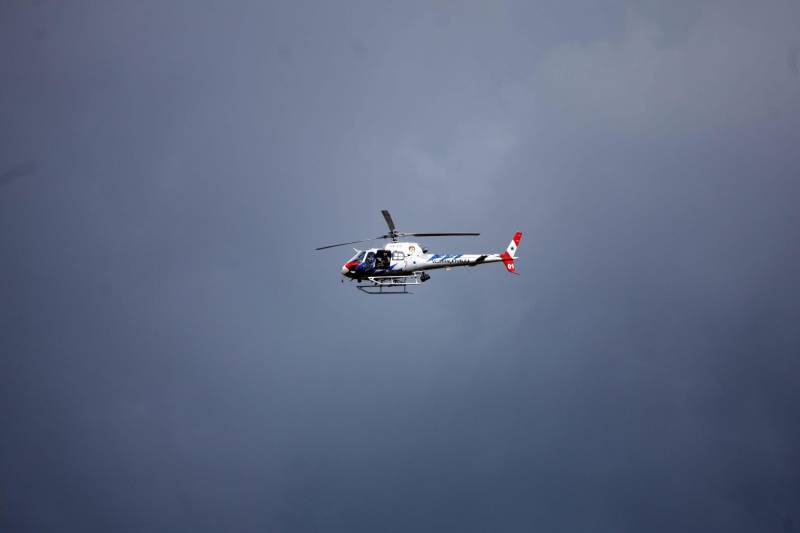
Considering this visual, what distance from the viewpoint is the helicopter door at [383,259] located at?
64938mm

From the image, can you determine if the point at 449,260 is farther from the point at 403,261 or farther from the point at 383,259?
the point at 383,259

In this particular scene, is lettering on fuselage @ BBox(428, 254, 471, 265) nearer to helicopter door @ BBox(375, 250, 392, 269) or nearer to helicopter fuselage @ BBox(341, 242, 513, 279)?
helicopter fuselage @ BBox(341, 242, 513, 279)

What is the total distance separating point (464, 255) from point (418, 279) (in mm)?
3649

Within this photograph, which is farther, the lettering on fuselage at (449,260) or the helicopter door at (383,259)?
the helicopter door at (383,259)

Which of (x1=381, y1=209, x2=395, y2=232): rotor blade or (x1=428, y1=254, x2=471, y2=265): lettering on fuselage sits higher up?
(x1=381, y1=209, x2=395, y2=232): rotor blade

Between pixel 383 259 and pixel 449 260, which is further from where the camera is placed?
pixel 383 259

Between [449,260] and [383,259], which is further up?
[383,259]

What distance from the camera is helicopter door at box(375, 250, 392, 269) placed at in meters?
64.9

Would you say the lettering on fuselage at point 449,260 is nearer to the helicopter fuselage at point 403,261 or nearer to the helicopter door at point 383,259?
the helicopter fuselage at point 403,261

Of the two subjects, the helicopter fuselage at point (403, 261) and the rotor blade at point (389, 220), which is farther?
the helicopter fuselage at point (403, 261)

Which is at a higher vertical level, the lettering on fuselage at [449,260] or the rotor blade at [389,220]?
the rotor blade at [389,220]

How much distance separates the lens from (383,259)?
213ft

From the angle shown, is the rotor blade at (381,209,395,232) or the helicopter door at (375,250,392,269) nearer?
the rotor blade at (381,209,395,232)

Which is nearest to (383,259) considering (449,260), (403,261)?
(403,261)
